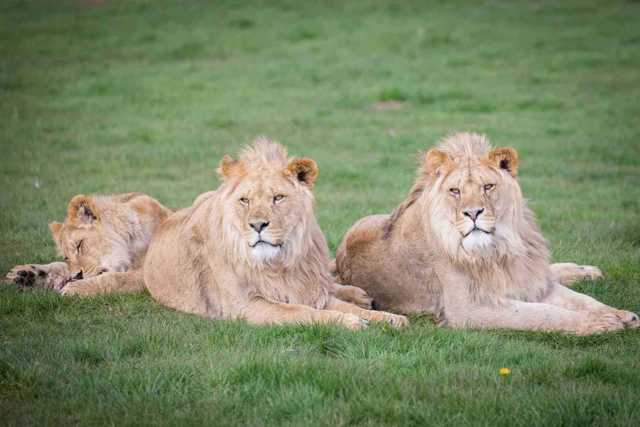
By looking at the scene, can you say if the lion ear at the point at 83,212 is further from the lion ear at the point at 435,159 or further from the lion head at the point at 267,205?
the lion ear at the point at 435,159

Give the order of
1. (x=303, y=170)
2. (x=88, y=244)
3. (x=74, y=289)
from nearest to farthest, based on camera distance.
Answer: (x=303, y=170), (x=74, y=289), (x=88, y=244)

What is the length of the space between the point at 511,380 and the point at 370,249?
224 centimetres

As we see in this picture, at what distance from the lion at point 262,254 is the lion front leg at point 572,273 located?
5.58 ft

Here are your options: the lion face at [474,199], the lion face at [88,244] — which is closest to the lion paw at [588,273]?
the lion face at [474,199]

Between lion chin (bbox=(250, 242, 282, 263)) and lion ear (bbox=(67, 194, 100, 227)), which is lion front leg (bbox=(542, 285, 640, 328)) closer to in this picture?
lion chin (bbox=(250, 242, 282, 263))

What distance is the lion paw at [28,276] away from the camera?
25.0 feet

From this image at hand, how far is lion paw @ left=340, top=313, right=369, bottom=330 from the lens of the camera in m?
6.13

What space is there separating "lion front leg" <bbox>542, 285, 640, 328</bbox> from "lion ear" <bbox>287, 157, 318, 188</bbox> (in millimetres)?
1798

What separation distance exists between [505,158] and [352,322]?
149 centimetres

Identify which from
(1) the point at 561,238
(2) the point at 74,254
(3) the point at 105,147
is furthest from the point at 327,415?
(3) the point at 105,147

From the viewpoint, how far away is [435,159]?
6.50 metres

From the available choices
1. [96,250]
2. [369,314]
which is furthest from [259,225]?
[96,250]

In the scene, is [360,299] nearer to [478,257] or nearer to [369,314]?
[369,314]

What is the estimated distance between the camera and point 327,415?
4.71 meters
